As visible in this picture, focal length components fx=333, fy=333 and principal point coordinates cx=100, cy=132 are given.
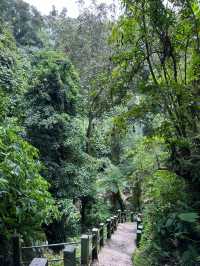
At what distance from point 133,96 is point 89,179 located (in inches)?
237

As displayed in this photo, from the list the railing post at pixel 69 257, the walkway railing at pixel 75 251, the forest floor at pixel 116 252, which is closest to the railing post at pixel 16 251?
the walkway railing at pixel 75 251

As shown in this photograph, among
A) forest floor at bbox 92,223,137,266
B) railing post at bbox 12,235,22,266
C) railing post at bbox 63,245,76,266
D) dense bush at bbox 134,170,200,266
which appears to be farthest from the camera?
forest floor at bbox 92,223,137,266

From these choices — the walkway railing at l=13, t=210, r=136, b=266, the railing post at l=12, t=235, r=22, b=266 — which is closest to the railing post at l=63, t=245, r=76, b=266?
the walkway railing at l=13, t=210, r=136, b=266

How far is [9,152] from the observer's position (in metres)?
4.29

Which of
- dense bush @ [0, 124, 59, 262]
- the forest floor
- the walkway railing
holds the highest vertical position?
dense bush @ [0, 124, 59, 262]

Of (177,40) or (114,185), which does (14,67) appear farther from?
(114,185)

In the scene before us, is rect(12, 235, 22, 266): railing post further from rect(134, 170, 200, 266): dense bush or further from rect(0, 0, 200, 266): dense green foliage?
rect(134, 170, 200, 266): dense bush

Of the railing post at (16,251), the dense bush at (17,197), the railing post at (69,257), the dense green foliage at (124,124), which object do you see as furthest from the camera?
the dense green foliage at (124,124)

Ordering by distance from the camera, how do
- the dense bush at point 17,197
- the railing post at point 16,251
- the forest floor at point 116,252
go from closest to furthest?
the railing post at point 16,251
the dense bush at point 17,197
the forest floor at point 116,252

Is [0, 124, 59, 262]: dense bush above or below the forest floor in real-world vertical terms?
above

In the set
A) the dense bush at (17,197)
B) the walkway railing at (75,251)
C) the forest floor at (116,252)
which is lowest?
the forest floor at (116,252)

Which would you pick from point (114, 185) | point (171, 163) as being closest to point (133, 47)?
point (171, 163)

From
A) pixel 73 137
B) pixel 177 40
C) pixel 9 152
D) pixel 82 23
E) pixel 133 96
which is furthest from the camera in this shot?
pixel 82 23

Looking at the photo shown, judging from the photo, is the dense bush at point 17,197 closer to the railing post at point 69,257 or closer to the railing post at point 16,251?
the railing post at point 16,251
